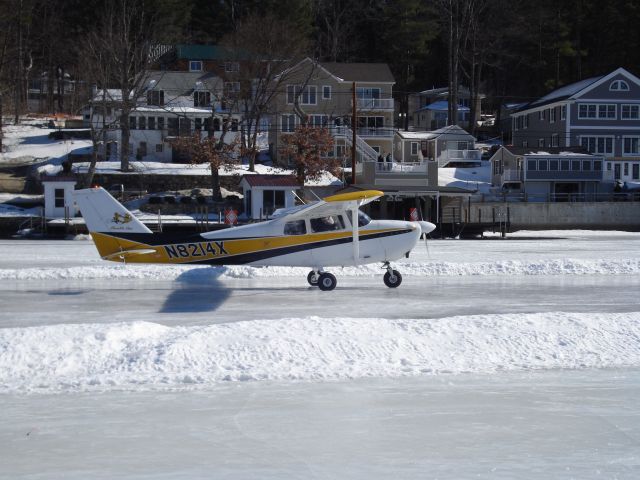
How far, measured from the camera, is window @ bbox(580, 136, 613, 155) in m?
59.7

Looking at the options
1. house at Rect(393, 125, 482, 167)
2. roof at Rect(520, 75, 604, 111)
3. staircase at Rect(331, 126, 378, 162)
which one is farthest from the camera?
house at Rect(393, 125, 482, 167)

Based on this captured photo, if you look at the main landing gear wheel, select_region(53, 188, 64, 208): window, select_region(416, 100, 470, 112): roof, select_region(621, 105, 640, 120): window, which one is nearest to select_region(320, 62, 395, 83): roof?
select_region(416, 100, 470, 112): roof

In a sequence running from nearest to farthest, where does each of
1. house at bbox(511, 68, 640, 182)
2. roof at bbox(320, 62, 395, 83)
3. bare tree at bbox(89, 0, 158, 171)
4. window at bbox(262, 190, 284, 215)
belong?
window at bbox(262, 190, 284, 215) < bare tree at bbox(89, 0, 158, 171) < house at bbox(511, 68, 640, 182) < roof at bbox(320, 62, 395, 83)

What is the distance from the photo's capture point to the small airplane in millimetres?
16875

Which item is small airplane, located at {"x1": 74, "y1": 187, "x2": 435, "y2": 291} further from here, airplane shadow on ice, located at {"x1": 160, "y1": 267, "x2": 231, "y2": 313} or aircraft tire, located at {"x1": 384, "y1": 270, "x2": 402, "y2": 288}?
airplane shadow on ice, located at {"x1": 160, "y1": 267, "x2": 231, "y2": 313}

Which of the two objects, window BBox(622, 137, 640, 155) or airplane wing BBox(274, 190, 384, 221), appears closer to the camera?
airplane wing BBox(274, 190, 384, 221)

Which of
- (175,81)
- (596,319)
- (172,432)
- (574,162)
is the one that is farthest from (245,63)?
(172,432)

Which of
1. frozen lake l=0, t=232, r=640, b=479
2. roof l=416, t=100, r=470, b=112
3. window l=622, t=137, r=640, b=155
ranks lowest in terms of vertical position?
frozen lake l=0, t=232, r=640, b=479

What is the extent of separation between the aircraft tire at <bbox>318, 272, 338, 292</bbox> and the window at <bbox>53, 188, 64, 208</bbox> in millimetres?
29484

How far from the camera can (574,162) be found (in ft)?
179

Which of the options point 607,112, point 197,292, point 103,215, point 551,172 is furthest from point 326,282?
point 607,112

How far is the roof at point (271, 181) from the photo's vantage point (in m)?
43.9

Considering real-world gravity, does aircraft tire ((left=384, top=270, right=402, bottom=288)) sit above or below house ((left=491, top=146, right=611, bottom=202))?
below

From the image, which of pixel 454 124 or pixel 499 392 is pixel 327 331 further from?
pixel 454 124
